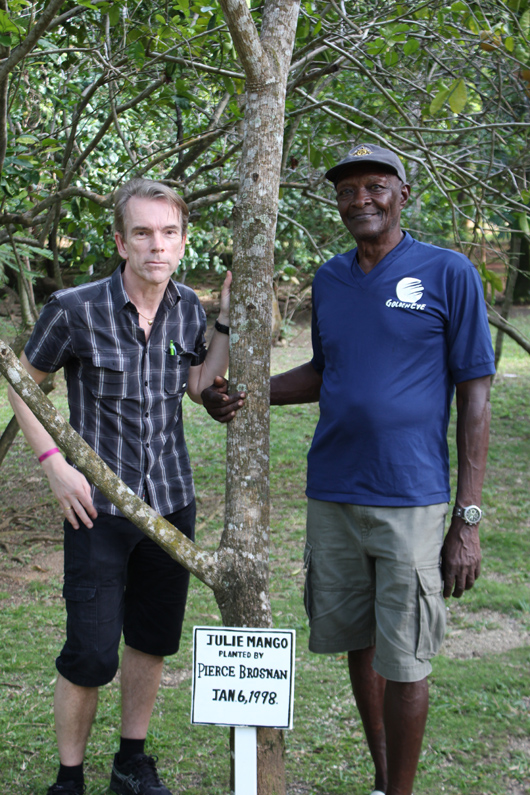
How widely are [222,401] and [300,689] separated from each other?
2089 mm

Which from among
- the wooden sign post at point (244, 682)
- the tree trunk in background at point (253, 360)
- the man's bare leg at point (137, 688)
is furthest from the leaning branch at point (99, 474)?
the man's bare leg at point (137, 688)

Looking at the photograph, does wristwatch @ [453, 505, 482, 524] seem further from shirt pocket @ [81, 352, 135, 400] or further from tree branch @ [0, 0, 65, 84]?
tree branch @ [0, 0, 65, 84]

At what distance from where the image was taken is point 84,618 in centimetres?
258

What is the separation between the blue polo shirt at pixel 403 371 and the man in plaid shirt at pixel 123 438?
49cm

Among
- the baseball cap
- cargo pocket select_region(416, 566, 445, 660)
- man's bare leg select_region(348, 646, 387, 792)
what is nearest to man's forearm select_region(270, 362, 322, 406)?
the baseball cap

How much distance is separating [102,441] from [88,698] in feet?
2.89

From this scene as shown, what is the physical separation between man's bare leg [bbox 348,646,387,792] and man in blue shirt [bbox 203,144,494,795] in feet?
0.34

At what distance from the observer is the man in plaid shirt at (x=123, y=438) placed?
258cm

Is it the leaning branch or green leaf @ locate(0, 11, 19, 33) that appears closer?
the leaning branch

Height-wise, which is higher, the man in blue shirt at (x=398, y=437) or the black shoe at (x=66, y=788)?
the man in blue shirt at (x=398, y=437)

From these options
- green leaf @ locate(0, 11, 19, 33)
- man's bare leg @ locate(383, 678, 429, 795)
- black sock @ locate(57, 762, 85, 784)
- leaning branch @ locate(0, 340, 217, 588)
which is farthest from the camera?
green leaf @ locate(0, 11, 19, 33)

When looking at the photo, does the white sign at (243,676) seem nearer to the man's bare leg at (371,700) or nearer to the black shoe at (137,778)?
the man's bare leg at (371,700)

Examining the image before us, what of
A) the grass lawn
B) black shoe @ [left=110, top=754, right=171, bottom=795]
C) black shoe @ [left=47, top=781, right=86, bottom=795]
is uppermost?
black shoe @ [left=47, top=781, right=86, bottom=795]

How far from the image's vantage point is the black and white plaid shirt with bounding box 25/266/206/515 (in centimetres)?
261
